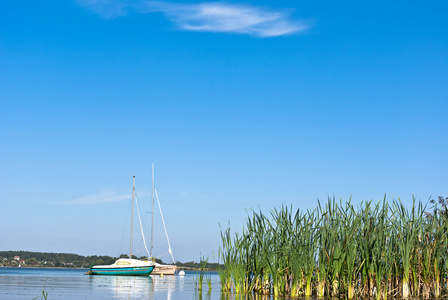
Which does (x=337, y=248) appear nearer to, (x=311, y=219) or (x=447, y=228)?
(x=311, y=219)

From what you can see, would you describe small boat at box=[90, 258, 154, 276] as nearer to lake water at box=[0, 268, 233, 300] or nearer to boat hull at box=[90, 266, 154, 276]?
boat hull at box=[90, 266, 154, 276]

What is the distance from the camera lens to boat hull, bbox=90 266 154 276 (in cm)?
5597

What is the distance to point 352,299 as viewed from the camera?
1548cm

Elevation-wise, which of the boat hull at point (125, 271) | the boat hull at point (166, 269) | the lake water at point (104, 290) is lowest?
the boat hull at point (166, 269)

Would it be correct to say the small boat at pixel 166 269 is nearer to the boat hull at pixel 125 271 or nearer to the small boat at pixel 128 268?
the boat hull at pixel 125 271

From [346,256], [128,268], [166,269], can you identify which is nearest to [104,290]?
[346,256]

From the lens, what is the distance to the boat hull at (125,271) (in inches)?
2203

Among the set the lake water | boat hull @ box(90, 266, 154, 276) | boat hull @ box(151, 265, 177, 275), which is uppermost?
the lake water

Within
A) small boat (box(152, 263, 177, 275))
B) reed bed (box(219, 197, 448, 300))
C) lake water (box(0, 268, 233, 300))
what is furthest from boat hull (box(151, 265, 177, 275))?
reed bed (box(219, 197, 448, 300))

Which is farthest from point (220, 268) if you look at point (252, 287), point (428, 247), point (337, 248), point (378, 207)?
point (428, 247)

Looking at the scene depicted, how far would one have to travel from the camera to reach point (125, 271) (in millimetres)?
57000

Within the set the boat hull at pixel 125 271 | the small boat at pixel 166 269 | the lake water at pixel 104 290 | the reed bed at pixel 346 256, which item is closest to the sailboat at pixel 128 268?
the boat hull at pixel 125 271

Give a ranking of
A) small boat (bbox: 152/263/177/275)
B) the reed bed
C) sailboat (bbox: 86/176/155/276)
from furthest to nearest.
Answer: small boat (bbox: 152/263/177/275) < sailboat (bbox: 86/176/155/276) < the reed bed

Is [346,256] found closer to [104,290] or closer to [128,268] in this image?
[104,290]
